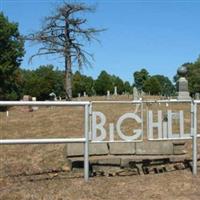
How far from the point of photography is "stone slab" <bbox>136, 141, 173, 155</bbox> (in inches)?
321

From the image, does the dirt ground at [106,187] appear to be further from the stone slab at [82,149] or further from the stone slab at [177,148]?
the stone slab at [177,148]

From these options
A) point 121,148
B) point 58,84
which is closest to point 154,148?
point 121,148

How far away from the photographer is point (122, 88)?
4003 inches

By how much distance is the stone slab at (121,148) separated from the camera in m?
8.08

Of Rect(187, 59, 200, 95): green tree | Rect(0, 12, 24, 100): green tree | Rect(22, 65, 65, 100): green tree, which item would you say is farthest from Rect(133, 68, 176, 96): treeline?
Rect(0, 12, 24, 100): green tree

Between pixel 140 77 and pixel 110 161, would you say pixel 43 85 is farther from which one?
pixel 110 161

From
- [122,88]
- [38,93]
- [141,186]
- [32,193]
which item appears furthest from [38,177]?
[122,88]

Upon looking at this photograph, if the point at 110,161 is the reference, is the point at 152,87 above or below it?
above

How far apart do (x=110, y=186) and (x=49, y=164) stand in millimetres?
2419

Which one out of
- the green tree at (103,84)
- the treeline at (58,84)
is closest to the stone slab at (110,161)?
the treeline at (58,84)

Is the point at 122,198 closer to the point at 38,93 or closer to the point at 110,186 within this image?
the point at 110,186

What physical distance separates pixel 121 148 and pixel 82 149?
2.20 ft

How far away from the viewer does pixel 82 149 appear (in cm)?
794

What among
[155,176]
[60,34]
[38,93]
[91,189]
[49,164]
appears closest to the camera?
[91,189]
